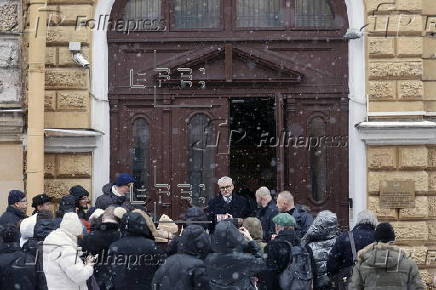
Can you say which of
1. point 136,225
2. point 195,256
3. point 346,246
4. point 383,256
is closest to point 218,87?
point 346,246

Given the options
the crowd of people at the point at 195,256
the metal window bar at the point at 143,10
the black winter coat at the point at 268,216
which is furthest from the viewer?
the metal window bar at the point at 143,10

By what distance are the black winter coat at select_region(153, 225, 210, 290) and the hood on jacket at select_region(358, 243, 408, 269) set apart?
1611mm

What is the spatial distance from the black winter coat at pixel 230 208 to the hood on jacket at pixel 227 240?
3.69 metres

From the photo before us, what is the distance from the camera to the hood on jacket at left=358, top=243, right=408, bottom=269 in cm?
969

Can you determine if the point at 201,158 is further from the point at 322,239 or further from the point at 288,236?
the point at 288,236

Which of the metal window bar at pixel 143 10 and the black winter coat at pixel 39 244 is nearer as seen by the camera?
the black winter coat at pixel 39 244

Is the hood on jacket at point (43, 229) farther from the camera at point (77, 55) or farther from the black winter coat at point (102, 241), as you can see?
the camera at point (77, 55)

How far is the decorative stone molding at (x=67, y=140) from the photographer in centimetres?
1496

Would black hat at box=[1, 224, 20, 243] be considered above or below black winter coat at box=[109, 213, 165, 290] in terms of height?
above

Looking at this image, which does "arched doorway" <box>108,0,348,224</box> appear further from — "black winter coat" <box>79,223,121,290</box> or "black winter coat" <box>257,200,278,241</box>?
"black winter coat" <box>79,223,121,290</box>

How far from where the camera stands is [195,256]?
9.23 m

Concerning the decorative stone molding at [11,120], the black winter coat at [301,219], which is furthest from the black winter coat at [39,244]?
the decorative stone molding at [11,120]

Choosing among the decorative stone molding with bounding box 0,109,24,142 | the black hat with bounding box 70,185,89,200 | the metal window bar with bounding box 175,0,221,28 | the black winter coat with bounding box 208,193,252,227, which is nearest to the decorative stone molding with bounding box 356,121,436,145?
the black winter coat with bounding box 208,193,252,227

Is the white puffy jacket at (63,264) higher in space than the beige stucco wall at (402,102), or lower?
lower
